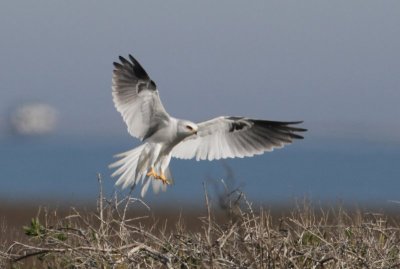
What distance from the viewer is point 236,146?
33.0 ft

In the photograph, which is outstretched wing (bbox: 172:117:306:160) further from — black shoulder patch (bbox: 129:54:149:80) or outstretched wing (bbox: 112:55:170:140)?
black shoulder patch (bbox: 129:54:149:80)

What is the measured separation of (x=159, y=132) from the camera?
9.68 metres

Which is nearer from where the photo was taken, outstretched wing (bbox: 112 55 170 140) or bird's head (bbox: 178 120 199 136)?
outstretched wing (bbox: 112 55 170 140)

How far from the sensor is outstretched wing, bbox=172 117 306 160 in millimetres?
9656

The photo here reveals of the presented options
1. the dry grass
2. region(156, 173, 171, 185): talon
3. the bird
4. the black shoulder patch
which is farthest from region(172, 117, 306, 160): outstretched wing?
the dry grass

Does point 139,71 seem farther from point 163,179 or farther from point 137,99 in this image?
point 163,179

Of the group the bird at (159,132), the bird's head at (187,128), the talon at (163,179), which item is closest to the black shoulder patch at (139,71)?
the bird at (159,132)

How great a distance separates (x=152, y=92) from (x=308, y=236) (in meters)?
3.53

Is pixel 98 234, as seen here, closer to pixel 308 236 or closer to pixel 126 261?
pixel 126 261

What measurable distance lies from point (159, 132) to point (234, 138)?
85 cm

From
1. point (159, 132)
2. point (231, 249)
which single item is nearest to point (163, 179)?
point (159, 132)

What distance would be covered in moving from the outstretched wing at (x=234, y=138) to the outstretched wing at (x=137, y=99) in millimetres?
499

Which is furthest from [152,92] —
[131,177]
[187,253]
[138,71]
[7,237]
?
[187,253]

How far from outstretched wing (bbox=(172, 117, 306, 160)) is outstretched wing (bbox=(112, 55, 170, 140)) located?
1.64 ft
